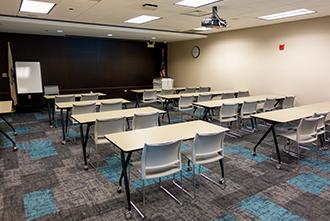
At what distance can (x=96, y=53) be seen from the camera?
33.1 feet

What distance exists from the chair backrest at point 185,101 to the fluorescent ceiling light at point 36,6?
3.63m

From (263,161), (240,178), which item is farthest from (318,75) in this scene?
(240,178)

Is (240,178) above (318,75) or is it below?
below

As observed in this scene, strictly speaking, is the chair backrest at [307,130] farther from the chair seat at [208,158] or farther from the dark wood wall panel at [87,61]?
the dark wood wall panel at [87,61]

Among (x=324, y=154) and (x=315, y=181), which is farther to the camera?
(x=324, y=154)

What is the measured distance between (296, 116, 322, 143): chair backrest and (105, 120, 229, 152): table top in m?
1.35

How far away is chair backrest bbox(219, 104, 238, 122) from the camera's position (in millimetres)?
5207

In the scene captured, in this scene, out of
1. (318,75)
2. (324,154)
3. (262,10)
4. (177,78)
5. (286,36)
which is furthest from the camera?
(177,78)

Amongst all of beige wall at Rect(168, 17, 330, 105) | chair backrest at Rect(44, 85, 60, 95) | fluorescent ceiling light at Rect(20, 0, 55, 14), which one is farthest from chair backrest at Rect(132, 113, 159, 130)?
chair backrest at Rect(44, 85, 60, 95)

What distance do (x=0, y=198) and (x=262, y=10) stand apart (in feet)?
18.8

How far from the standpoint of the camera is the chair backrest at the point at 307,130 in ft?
11.9

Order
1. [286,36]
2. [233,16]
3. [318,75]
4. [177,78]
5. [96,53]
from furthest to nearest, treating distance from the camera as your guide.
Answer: [177,78], [96,53], [286,36], [318,75], [233,16]

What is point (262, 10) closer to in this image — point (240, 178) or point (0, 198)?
point (240, 178)

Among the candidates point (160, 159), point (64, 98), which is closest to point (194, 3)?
point (160, 159)
